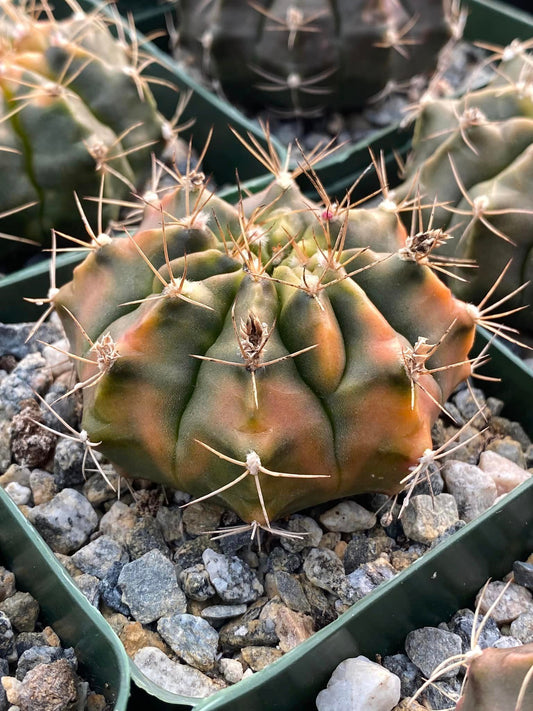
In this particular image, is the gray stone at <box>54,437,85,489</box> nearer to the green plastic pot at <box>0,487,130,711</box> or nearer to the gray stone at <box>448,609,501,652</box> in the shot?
the green plastic pot at <box>0,487,130,711</box>

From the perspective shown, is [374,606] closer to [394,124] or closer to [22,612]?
[22,612]

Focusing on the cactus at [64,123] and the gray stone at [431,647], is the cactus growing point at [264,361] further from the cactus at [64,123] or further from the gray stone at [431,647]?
the cactus at [64,123]

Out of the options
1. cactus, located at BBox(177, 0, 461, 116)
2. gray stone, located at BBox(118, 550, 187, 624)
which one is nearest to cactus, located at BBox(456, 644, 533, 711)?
gray stone, located at BBox(118, 550, 187, 624)

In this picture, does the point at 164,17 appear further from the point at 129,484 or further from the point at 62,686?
the point at 62,686

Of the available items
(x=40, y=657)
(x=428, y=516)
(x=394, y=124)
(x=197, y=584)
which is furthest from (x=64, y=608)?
(x=394, y=124)

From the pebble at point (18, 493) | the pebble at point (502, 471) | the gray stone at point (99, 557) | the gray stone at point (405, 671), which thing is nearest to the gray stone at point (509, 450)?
the pebble at point (502, 471)

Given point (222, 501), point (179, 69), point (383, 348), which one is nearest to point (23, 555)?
point (222, 501)
